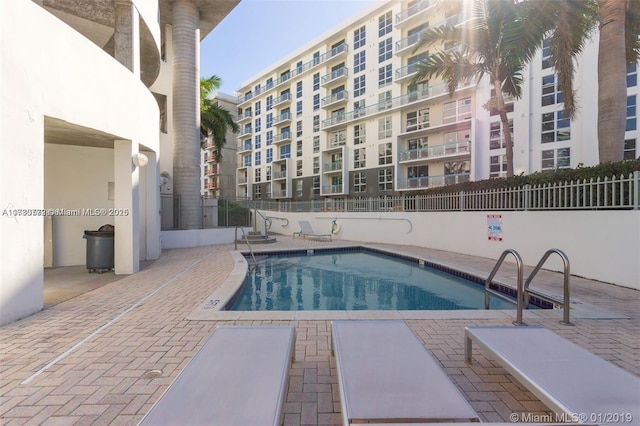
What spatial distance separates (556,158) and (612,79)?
14.3 m

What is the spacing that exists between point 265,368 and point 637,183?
7723 mm

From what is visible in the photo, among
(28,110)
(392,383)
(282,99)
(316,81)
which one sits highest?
(316,81)

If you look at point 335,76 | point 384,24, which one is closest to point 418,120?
point 384,24

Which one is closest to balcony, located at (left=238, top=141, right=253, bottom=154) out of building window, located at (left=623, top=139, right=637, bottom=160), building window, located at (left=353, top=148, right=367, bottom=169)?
building window, located at (left=353, top=148, right=367, bottom=169)

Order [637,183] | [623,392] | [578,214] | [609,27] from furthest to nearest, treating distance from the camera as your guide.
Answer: [609,27] < [578,214] < [637,183] < [623,392]

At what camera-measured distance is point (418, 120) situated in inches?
1091

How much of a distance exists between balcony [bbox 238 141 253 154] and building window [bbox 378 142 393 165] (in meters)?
24.0

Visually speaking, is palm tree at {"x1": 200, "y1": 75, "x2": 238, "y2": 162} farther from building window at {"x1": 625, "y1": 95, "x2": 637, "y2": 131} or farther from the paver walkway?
building window at {"x1": 625, "y1": 95, "x2": 637, "y2": 131}

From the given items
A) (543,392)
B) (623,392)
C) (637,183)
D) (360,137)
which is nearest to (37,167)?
(543,392)

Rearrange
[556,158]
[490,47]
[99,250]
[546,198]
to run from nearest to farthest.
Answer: [99,250] → [546,198] → [490,47] → [556,158]

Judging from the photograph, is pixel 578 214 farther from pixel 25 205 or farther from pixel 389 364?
pixel 25 205

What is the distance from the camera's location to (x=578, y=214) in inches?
286

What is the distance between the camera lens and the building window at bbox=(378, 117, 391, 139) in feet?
96.6

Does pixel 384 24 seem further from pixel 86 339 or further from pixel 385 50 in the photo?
pixel 86 339
